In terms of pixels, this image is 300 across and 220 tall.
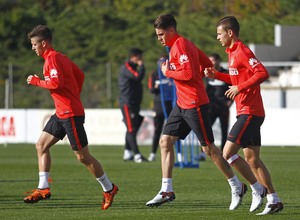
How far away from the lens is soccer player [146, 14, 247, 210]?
12.3 m

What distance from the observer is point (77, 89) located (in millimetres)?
12930

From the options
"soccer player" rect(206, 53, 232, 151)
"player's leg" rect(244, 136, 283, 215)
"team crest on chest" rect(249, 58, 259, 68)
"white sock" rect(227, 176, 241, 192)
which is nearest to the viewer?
"team crest on chest" rect(249, 58, 259, 68)

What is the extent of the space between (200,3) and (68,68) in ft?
140

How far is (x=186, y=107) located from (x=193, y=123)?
0.71ft

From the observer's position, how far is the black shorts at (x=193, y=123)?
12367 millimetres

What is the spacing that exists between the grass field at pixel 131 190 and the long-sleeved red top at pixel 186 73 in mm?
1264

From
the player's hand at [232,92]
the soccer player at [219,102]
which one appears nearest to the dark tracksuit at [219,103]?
the soccer player at [219,102]

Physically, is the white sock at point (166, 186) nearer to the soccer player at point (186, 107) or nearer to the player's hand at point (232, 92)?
the soccer player at point (186, 107)

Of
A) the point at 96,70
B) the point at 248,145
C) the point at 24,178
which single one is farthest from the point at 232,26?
the point at 96,70

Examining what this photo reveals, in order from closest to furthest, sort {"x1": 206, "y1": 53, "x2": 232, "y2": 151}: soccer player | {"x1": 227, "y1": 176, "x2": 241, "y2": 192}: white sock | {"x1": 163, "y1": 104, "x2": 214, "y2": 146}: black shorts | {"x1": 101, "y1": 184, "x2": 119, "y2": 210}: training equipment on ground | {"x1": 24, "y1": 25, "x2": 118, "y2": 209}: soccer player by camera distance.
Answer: {"x1": 227, "y1": 176, "x2": 241, "y2": 192}: white sock < {"x1": 163, "y1": 104, "x2": 214, "y2": 146}: black shorts < {"x1": 101, "y1": 184, "x2": 119, "y2": 210}: training equipment on ground < {"x1": 24, "y1": 25, "x2": 118, "y2": 209}: soccer player < {"x1": 206, "y1": 53, "x2": 232, "y2": 151}: soccer player

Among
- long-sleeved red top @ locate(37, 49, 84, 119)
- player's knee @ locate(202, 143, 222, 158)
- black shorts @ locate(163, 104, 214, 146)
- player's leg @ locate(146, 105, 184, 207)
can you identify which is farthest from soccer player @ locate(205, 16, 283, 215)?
long-sleeved red top @ locate(37, 49, 84, 119)

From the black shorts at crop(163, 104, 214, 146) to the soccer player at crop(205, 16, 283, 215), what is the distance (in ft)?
2.14

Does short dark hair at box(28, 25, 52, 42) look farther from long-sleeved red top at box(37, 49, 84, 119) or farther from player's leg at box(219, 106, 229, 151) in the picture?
player's leg at box(219, 106, 229, 151)

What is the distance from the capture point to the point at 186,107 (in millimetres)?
12469
